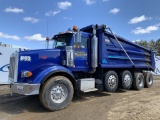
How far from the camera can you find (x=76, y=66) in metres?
8.28

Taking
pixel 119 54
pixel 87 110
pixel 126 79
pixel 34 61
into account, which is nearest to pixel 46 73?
pixel 34 61

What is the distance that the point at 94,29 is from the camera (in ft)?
29.7

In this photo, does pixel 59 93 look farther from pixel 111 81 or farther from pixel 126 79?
pixel 126 79

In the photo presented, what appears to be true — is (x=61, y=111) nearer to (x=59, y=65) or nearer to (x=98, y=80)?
(x=59, y=65)

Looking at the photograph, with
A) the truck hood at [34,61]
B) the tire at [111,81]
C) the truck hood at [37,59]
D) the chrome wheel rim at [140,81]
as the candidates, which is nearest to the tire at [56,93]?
the truck hood at [34,61]

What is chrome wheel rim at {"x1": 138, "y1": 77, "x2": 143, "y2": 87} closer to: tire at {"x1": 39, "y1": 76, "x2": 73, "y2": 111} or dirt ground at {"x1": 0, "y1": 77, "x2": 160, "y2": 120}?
dirt ground at {"x1": 0, "y1": 77, "x2": 160, "y2": 120}

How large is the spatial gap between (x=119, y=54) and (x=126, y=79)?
1286 millimetres

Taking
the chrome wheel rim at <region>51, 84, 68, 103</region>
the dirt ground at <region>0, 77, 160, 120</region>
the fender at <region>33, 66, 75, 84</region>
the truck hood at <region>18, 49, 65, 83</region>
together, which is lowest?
the dirt ground at <region>0, 77, 160, 120</region>

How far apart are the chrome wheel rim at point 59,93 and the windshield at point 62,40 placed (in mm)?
1748

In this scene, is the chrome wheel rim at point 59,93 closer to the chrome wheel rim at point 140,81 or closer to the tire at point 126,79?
the tire at point 126,79

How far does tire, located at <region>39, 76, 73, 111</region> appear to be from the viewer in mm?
6734

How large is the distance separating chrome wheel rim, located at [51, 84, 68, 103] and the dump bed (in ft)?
8.21

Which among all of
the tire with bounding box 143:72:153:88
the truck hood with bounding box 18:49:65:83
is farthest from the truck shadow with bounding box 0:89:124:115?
the tire with bounding box 143:72:153:88

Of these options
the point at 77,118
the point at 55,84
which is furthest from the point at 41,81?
the point at 77,118
